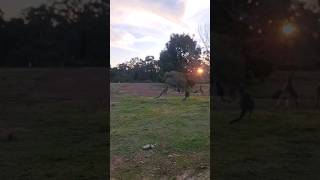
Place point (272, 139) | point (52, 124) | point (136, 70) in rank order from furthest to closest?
point (136, 70), point (272, 139), point (52, 124)

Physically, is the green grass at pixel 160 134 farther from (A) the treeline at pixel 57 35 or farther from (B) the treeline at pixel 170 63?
(A) the treeline at pixel 57 35

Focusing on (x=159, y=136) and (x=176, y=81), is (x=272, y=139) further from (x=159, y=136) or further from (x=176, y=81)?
(x=176, y=81)

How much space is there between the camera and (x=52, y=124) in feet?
11.1

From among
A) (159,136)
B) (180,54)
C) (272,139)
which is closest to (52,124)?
(159,136)

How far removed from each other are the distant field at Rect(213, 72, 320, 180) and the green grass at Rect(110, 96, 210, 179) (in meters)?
0.46

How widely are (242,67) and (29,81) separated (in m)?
1.76

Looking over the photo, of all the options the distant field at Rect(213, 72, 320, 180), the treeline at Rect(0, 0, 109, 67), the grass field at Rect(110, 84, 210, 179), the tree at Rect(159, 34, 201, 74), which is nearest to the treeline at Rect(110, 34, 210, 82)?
the tree at Rect(159, 34, 201, 74)

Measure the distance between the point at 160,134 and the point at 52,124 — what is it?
1.17 meters

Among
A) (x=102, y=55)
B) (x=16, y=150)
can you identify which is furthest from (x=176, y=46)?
(x=16, y=150)

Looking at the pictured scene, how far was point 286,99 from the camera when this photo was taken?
3.50 meters

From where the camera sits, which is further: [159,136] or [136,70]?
[136,70]

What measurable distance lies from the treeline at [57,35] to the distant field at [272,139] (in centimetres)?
124

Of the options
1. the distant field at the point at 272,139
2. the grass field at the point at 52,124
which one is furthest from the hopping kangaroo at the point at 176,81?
the grass field at the point at 52,124

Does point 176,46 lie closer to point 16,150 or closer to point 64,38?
point 64,38
